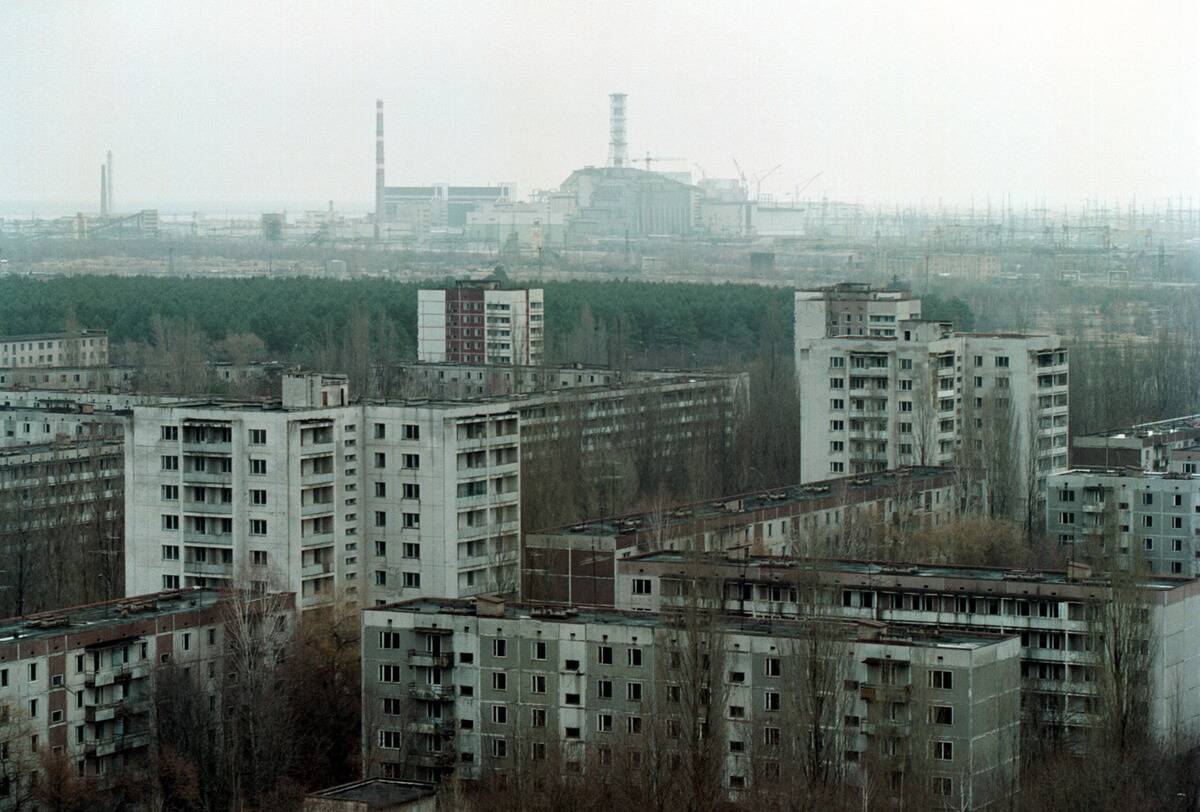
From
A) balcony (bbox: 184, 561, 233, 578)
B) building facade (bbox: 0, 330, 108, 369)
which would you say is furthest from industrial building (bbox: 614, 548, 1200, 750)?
building facade (bbox: 0, 330, 108, 369)

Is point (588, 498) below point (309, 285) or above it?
below

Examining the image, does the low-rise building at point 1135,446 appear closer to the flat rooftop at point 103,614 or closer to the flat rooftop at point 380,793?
the flat rooftop at point 103,614

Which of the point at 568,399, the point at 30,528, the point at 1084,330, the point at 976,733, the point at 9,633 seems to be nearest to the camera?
the point at 976,733

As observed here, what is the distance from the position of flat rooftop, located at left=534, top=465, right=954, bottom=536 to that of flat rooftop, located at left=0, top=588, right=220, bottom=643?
2186 millimetres

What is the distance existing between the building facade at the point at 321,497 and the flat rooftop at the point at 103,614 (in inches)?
39.9

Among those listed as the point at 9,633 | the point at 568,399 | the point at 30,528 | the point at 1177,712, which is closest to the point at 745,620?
the point at 1177,712

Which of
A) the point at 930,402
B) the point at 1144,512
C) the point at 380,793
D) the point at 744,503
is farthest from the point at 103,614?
the point at 930,402

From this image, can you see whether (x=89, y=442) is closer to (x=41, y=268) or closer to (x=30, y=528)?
(x=30, y=528)

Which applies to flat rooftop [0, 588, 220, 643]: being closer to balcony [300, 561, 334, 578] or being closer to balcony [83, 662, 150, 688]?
balcony [83, 662, 150, 688]

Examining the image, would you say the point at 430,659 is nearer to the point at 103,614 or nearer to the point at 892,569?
the point at 103,614

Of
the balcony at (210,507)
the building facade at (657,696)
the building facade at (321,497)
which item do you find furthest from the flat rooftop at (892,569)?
the balcony at (210,507)

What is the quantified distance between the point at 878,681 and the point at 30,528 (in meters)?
6.56

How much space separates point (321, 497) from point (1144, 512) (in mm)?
5252

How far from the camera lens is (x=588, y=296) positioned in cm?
3575
